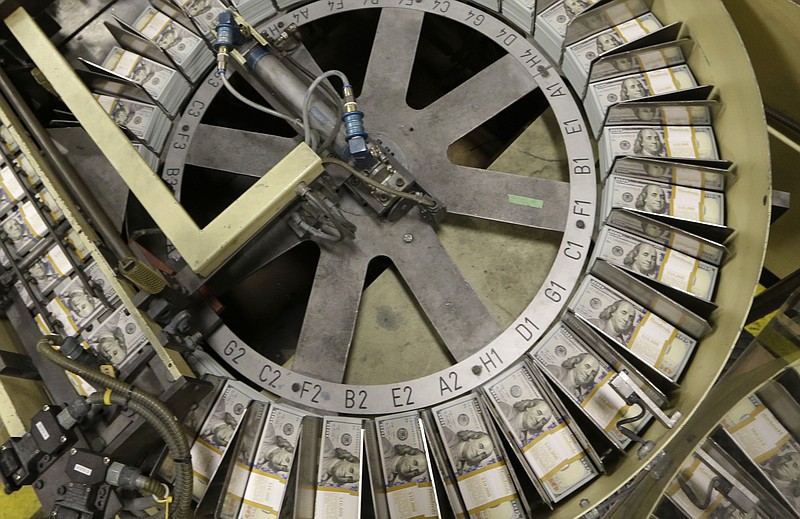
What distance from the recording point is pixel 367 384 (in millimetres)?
2623

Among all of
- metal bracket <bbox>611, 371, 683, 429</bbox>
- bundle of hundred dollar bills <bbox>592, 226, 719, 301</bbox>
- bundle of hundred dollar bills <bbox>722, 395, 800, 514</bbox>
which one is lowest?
bundle of hundred dollar bills <bbox>722, 395, 800, 514</bbox>

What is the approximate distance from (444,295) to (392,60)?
1.24 meters

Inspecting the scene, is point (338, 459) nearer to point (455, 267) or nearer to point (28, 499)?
point (455, 267)

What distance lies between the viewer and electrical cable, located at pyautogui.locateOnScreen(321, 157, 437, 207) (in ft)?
7.73

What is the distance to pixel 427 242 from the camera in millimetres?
2592

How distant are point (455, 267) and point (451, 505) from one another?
3.17 ft

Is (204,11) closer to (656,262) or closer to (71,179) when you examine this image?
(71,179)

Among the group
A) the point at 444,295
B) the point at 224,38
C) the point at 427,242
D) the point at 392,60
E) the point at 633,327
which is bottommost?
the point at 633,327

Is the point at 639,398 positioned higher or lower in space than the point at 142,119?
lower

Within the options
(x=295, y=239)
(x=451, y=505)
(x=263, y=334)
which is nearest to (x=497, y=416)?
(x=451, y=505)

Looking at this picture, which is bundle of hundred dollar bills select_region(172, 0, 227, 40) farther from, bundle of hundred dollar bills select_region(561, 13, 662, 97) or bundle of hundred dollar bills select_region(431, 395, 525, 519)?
bundle of hundred dollar bills select_region(431, 395, 525, 519)

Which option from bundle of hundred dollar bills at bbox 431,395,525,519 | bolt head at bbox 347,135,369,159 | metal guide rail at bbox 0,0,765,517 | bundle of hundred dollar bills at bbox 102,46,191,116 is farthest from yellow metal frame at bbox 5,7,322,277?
bundle of hundred dollar bills at bbox 431,395,525,519

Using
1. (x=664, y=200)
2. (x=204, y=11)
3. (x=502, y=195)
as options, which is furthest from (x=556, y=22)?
(x=204, y=11)

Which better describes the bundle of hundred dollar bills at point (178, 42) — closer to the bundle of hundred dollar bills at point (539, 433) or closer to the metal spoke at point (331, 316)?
the metal spoke at point (331, 316)
